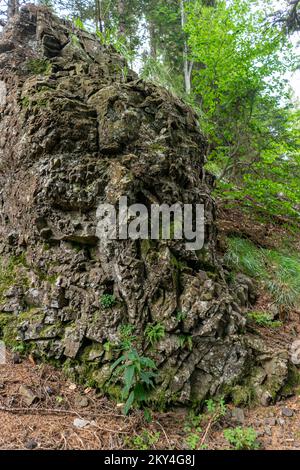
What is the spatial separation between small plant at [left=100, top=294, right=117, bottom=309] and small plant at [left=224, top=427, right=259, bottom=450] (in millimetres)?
1597

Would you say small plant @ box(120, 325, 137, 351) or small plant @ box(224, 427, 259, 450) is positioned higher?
small plant @ box(120, 325, 137, 351)

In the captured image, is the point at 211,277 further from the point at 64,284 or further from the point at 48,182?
the point at 48,182

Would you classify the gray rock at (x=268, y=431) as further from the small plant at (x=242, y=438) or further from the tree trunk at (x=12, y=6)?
the tree trunk at (x=12, y=6)

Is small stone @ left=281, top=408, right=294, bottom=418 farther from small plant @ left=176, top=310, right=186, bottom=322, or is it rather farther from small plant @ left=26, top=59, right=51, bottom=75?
small plant @ left=26, top=59, right=51, bottom=75

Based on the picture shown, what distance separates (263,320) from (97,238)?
2.41 meters

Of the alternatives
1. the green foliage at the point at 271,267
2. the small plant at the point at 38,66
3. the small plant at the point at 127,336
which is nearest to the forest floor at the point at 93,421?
the small plant at the point at 127,336

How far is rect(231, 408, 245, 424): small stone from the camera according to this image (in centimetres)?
272

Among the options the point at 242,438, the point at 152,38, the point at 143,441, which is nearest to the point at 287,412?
the point at 242,438

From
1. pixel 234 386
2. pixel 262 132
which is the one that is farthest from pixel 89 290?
pixel 262 132

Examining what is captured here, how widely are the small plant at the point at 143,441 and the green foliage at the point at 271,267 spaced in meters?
2.59

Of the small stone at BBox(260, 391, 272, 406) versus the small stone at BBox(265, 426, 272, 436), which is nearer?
the small stone at BBox(265, 426, 272, 436)

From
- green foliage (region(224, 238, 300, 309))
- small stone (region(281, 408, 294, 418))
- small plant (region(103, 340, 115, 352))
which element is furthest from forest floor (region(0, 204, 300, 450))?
green foliage (region(224, 238, 300, 309))

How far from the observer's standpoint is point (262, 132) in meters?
6.89

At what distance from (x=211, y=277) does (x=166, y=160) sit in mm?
1563
